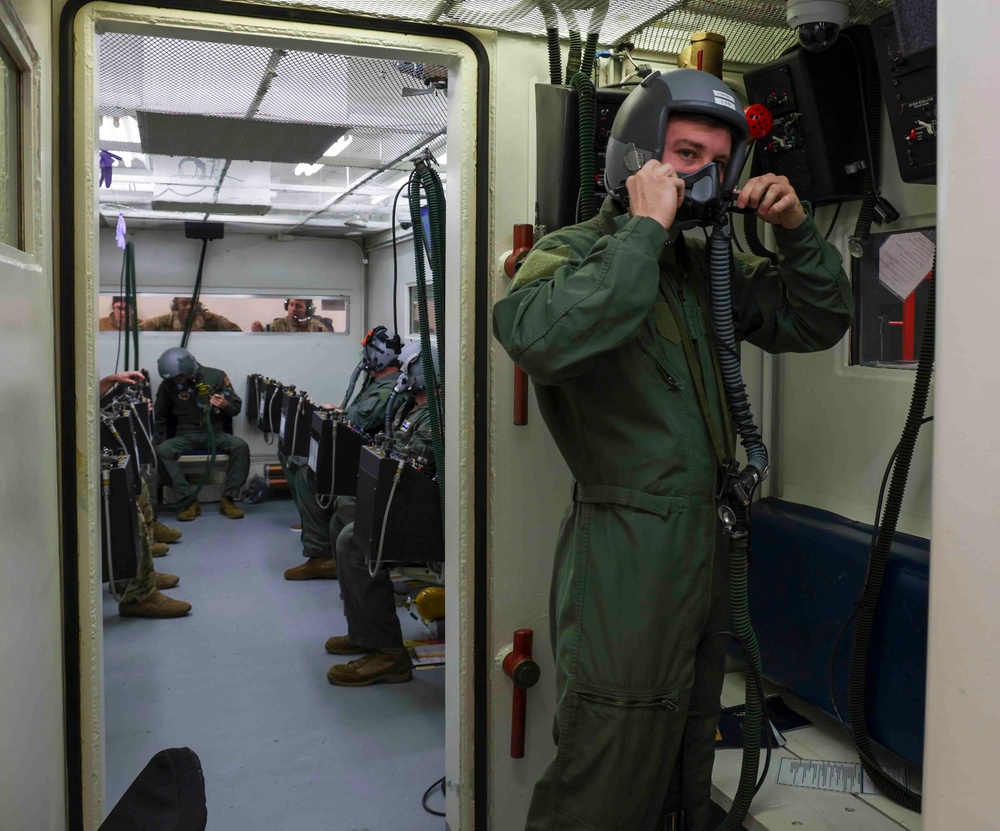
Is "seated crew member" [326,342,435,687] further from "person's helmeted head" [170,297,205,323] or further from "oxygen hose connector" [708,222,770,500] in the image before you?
"person's helmeted head" [170,297,205,323]

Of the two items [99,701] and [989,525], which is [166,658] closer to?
[99,701]

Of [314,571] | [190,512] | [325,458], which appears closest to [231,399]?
[190,512]

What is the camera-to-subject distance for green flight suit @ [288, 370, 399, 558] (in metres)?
6.03

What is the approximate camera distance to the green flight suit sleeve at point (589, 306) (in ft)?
5.51

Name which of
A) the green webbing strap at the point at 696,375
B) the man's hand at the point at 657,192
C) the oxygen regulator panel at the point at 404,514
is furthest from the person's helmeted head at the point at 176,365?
the man's hand at the point at 657,192

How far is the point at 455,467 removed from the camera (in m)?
2.58

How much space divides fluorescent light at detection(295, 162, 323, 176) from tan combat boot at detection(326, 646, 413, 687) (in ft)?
11.0

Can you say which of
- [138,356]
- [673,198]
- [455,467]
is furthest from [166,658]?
[138,356]

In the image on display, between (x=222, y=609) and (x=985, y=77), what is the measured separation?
17.4 ft

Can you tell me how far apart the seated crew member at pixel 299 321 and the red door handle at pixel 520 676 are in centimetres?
832

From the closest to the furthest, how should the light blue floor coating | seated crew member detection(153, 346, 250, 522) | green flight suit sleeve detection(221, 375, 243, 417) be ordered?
the light blue floor coating < seated crew member detection(153, 346, 250, 522) < green flight suit sleeve detection(221, 375, 243, 417)

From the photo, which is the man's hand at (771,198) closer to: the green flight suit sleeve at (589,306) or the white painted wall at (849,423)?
the green flight suit sleeve at (589,306)

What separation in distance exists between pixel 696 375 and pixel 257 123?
3.19 meters

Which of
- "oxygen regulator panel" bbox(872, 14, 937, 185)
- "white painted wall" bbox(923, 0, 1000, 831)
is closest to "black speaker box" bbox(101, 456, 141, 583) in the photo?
"oxygen regulator panel" bbox(872, 14, 937, 185)
